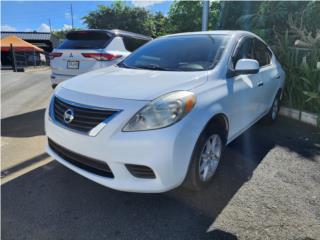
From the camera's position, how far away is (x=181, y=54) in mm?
3428

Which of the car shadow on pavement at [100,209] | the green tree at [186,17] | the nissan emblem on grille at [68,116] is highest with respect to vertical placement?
the green tree at [186,17]

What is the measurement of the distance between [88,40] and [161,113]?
13.0ft

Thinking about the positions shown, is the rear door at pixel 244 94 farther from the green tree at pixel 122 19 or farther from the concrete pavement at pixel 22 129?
the green tree at pixel 122 19

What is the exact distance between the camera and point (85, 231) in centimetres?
229

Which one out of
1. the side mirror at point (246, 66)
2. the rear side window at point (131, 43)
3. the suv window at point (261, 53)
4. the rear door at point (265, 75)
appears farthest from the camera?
the rear side window at point (131, 43)

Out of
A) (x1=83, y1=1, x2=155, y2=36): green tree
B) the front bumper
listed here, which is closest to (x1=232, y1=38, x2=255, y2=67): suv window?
the front bumper

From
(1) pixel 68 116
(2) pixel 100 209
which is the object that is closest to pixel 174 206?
(2) pixel 100 209

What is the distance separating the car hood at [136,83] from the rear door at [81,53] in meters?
2.27

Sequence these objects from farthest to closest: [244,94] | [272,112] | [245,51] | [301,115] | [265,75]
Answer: [301,115], [272,112], [265,75], [245,51], [244,94]

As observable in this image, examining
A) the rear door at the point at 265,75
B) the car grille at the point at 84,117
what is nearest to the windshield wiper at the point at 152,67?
the car grille at the point at 84,117

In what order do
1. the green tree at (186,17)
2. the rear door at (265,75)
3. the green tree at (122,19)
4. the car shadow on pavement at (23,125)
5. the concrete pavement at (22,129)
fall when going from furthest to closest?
the green tree at (122,19), the green tree at (186,17), the car shadow on pavement at (23,125), the rear door at (265,75), the concrete pavement at (22,129)

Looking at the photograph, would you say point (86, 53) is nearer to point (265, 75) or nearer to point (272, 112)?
point (265, 75)

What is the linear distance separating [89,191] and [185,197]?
957 millimetres

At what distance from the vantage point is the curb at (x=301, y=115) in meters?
5.36
